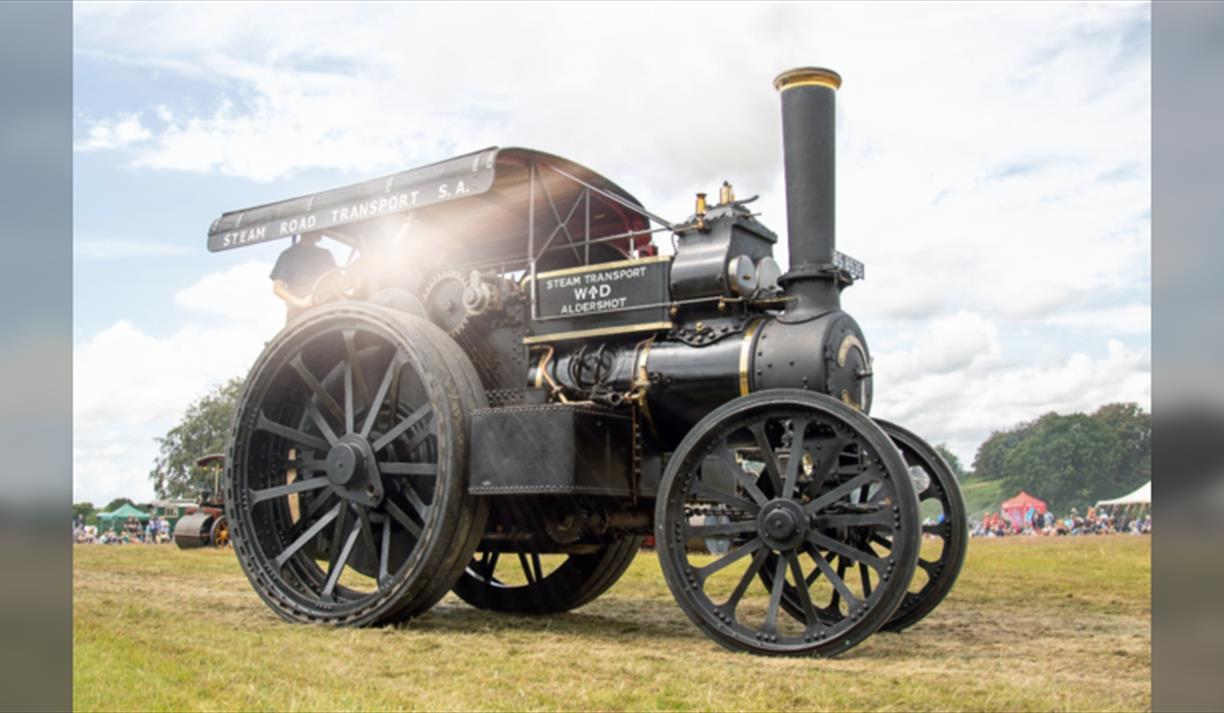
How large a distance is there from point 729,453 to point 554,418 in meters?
1.07

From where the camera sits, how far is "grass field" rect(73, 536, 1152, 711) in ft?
14.6

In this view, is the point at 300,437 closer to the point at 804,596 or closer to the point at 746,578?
the point at 746,578

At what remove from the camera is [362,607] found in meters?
7.03

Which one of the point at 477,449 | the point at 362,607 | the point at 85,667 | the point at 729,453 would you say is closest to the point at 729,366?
the point at 729,453

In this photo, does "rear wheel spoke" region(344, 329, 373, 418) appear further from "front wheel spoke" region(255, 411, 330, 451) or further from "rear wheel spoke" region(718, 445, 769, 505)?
"rear wheel spoke" region(718, 445, 769, 505)

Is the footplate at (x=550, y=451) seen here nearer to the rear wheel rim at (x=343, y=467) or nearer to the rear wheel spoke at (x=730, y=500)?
the rear wheel rim at (x=343, y=467)

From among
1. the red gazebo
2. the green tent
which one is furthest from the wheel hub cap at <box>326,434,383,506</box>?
the red gazebo

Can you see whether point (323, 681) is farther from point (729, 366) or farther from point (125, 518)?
point (125, 518)

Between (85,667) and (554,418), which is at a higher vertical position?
(554,418)

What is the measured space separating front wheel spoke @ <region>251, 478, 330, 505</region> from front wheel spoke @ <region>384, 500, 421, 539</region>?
18.5 inches

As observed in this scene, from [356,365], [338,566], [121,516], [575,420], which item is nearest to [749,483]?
[575,420]

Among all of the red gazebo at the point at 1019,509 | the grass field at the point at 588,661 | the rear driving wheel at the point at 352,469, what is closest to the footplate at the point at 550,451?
the rear driving wheel at the point at 352,469

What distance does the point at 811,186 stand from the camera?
6.79 m
